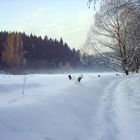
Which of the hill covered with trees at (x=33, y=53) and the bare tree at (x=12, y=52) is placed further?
the hill covered with trees at (x=33, y=53)

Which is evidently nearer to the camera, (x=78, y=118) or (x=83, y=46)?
(x=78, y=118)

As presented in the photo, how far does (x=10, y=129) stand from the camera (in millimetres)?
7301

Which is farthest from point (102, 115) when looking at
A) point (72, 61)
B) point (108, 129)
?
point (72, 61)

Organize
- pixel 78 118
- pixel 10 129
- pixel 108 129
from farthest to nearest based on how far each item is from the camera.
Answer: pixel 78 118 → pixel 108 129 → pixel 10 129

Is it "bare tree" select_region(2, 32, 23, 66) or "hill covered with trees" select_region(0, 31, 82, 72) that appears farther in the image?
"hill covered with trees" select_region(0, 31, 82, 72)

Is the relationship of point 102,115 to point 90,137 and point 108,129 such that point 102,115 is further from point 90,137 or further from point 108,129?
point 90,137

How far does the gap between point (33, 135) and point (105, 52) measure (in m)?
41.4

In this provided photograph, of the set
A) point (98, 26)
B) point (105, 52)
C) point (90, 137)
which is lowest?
point (90, 137)

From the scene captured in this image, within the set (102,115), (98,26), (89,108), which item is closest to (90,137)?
(102,115)

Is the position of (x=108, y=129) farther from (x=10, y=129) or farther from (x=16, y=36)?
(x=16, y=36)

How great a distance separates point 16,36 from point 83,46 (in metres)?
39.3

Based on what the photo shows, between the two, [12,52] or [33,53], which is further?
[33,53]

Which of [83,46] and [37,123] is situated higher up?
[83,46]

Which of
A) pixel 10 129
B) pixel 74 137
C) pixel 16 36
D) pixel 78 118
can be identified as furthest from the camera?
pixel 16 36
